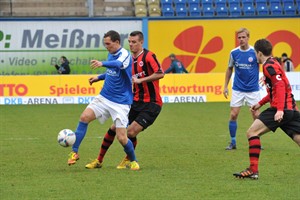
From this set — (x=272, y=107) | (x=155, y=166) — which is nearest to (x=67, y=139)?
(x=155, y=166)

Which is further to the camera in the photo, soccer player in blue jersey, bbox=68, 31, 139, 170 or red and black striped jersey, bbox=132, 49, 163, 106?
red and black striped jersey, bbox=132, 49, 163, 106

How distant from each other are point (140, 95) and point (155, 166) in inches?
42.0

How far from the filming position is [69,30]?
33.4 metres

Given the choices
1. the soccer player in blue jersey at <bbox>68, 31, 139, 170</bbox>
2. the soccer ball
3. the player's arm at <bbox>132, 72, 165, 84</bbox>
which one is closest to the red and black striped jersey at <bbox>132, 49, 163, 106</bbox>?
the player's arm at <bbox>132, 72, 165, 84</bbox>

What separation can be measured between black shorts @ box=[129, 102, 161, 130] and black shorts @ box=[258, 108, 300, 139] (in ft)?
6.48

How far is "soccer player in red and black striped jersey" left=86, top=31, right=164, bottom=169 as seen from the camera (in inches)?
431

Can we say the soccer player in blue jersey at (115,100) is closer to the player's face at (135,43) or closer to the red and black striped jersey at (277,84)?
the player's face at (135,43)

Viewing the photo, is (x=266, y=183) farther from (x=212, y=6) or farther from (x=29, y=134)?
(x=212, y=6)

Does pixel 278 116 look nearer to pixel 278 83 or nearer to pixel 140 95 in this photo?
pixel 278 83

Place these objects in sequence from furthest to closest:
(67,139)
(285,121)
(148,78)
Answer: (148,78) → (67,139) → (285,121)

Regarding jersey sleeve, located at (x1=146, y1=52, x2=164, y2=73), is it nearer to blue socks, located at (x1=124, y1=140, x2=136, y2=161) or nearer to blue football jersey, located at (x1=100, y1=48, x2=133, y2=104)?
blue football jersey, located at (x1=100, y1=48, x2=133, y2=104)

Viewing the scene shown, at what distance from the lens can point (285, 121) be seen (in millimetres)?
9586

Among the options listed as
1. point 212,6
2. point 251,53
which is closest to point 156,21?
point 212,6

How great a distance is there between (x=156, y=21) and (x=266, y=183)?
25022 millimetres
